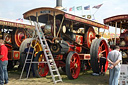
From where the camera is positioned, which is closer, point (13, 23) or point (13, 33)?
point (13, 23)

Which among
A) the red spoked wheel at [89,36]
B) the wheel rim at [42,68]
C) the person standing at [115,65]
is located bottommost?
the wheel rim at [42,68]

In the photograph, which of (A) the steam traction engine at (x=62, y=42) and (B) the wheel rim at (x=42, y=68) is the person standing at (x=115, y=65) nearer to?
(A) the steam traction engine at (x=62, y=42)

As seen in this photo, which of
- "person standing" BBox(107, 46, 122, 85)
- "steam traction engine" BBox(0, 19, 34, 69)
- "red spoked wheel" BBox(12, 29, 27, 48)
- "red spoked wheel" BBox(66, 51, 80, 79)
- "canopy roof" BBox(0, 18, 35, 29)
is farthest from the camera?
"red spoked wheel" BBox(12, 29, 27, 48)

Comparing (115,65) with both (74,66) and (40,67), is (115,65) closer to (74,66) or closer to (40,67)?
(74,66)

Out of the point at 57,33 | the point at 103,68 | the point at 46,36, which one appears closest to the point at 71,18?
the point at 57,33

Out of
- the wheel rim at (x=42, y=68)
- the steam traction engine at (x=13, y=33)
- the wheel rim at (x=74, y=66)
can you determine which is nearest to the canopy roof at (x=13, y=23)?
the steam traction engine at (x=13, y=33)

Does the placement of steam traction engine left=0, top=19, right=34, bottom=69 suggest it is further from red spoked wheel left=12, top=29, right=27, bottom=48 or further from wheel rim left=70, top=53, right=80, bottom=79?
wheel rim left=70, top=53, right=80, bottom=79

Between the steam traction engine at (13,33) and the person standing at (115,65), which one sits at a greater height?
the steam traction engine at (13,33)

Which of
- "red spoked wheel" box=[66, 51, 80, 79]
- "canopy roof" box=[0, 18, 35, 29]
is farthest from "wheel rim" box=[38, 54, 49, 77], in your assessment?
"canopy roof" box=[0, 18, 35, 29]

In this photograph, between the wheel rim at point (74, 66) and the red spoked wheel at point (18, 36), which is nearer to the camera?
the wheel rim at point (74, 66)

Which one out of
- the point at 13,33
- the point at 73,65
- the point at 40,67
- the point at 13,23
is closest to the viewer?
the point at 73,65

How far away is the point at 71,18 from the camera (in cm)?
636

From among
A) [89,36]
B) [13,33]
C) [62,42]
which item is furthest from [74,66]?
[13,33]

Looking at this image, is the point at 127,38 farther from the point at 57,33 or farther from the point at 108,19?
the point at 57,33
